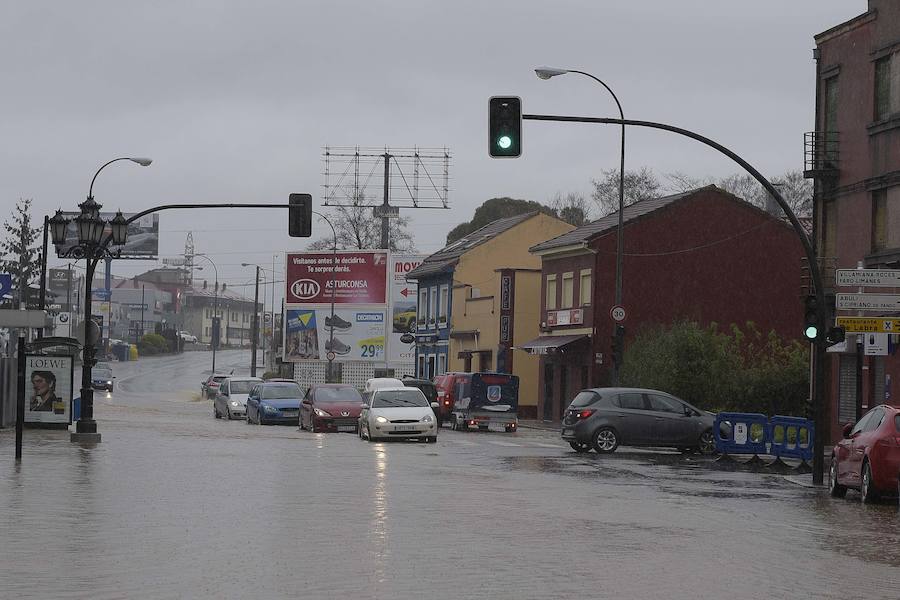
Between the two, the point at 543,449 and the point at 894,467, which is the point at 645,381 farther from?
the point at 894,467

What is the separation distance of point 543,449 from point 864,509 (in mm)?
16711

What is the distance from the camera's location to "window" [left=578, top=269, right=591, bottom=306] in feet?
196

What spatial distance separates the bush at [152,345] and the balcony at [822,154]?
4904 inches

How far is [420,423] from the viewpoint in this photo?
38.2 metres

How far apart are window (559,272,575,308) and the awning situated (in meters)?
1.38

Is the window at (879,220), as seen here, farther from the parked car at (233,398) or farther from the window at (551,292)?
the parked car at (233,398)

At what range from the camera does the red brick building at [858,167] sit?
38281 millimetres

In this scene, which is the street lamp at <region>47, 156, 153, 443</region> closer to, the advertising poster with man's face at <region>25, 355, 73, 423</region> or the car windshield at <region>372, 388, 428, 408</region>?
the advertising poster with man's face at <region>25, 355, 73, 423</region>

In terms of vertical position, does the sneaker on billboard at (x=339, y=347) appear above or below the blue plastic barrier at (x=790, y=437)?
above

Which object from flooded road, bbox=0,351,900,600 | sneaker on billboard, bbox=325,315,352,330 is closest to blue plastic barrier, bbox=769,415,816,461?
flooded road, bbox=0,351,900,600

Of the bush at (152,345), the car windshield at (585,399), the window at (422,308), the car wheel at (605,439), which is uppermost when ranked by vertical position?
the window at (422,308)

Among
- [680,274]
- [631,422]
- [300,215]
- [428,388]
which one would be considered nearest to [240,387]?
[428,388]

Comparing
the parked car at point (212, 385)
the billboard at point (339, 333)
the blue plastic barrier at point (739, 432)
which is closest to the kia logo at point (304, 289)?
the billboard at point (339, 333)

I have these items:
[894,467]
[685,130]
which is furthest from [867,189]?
[894,467]
